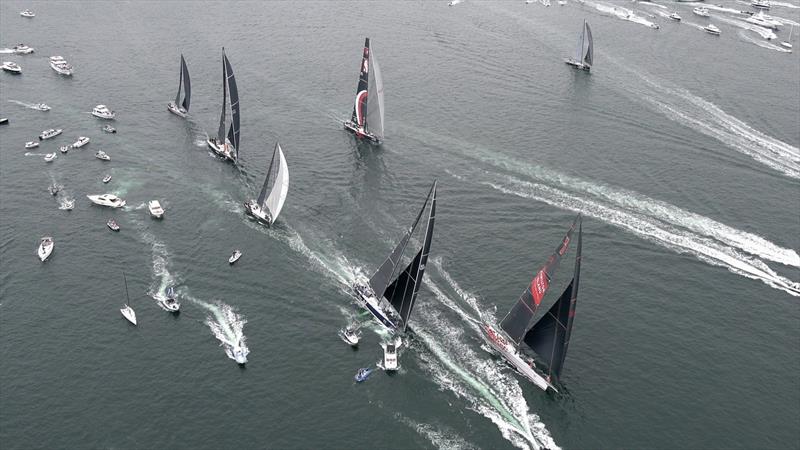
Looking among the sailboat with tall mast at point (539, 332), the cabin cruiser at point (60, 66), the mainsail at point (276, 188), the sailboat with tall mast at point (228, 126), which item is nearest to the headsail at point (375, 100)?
the sailboat with tall mast at point (228, 126)

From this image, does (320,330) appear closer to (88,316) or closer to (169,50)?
(88,316)

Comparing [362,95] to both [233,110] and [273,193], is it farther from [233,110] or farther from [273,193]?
[273,193]

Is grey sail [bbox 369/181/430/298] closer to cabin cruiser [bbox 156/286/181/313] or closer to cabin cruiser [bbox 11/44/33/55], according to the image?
cabin cruiser [bbox 156/286/181/313]

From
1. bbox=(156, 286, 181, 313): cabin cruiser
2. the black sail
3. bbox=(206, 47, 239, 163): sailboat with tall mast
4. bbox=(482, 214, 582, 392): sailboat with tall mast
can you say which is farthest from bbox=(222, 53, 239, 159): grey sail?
bbox=(482, 214, 582, 392): sailboat with tall mast

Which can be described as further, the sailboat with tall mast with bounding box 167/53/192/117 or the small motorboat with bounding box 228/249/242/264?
the sailboat with tall mast with bounding box 167/53/192/117

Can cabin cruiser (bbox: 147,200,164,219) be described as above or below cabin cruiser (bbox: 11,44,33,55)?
below

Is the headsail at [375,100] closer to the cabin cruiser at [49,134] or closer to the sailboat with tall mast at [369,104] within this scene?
the sailboat with tall mast at [369,104]

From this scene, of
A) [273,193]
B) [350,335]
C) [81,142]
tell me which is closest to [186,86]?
[81,142]
